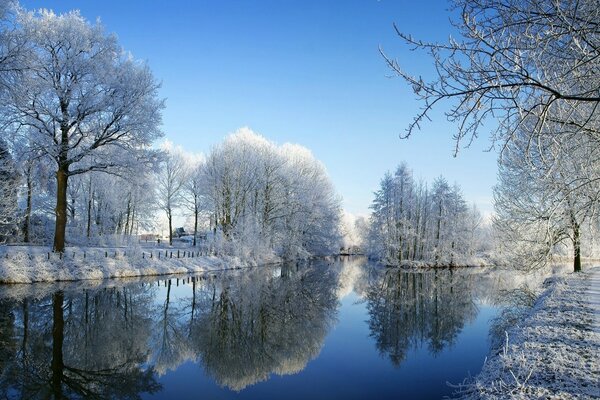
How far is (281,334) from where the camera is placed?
1060 centimetres

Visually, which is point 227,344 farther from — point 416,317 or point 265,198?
point 265,198

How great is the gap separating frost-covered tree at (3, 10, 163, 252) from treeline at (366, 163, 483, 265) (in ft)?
104

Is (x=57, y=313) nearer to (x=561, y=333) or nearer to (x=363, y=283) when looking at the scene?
(x=561, y=333)

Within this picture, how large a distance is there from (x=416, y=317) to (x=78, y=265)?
15822 mm

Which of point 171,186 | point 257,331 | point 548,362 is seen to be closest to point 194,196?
point 171,186

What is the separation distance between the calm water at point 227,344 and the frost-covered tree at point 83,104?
6486mm

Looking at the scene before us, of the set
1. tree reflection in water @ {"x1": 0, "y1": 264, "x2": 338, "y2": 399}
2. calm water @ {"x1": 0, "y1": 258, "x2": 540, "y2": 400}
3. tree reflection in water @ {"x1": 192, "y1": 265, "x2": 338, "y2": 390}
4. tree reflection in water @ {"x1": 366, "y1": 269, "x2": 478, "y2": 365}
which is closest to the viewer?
tree reflection in water @ {"x1": 0, "y1": 264, "x2": 338, "y2": 399}

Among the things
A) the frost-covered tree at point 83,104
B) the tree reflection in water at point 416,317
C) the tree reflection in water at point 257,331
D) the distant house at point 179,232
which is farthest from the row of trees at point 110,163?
the distant house at point 179,232

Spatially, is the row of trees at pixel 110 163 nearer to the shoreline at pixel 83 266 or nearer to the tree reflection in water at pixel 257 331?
the shoreline at pixel 83 266

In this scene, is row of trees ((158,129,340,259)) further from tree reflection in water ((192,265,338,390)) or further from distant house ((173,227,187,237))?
distant house ((173,227,187,237))

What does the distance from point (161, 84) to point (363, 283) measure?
1676 centimetres

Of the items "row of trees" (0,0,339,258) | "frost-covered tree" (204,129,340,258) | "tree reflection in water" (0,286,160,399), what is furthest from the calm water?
"frost-covered tree" (204,129,340,258)

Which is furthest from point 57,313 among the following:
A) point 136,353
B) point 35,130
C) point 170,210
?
point 170,210

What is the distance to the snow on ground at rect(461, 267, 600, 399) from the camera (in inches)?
204
